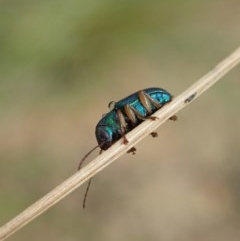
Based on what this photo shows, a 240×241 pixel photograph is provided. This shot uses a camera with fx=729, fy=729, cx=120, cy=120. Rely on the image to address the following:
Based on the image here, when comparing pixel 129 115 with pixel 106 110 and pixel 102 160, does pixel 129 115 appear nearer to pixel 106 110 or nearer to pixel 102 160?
pixel 102 160

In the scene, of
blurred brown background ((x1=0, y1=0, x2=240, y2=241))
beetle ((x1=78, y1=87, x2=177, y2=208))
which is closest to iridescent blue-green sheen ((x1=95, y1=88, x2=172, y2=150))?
beetle ((x1=78, y1=87, x2=177, y2=208))

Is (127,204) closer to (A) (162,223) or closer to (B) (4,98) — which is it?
(A) (162,223)

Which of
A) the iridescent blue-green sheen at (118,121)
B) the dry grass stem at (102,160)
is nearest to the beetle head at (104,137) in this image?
the iridescent blue-green sheen at (118,121)

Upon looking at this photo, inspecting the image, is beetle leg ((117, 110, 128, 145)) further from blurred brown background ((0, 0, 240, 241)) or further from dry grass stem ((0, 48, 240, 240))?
blurred brown background ((0, 0, 240, 241))

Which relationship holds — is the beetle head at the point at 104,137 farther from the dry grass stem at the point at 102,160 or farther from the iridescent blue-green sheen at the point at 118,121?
the dry grass stem at the point at 102,160

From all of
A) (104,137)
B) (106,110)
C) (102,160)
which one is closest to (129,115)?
(104,137)

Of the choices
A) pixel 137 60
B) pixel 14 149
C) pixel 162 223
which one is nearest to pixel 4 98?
pixel 14 149

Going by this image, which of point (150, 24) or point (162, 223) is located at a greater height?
point (150, 24)
